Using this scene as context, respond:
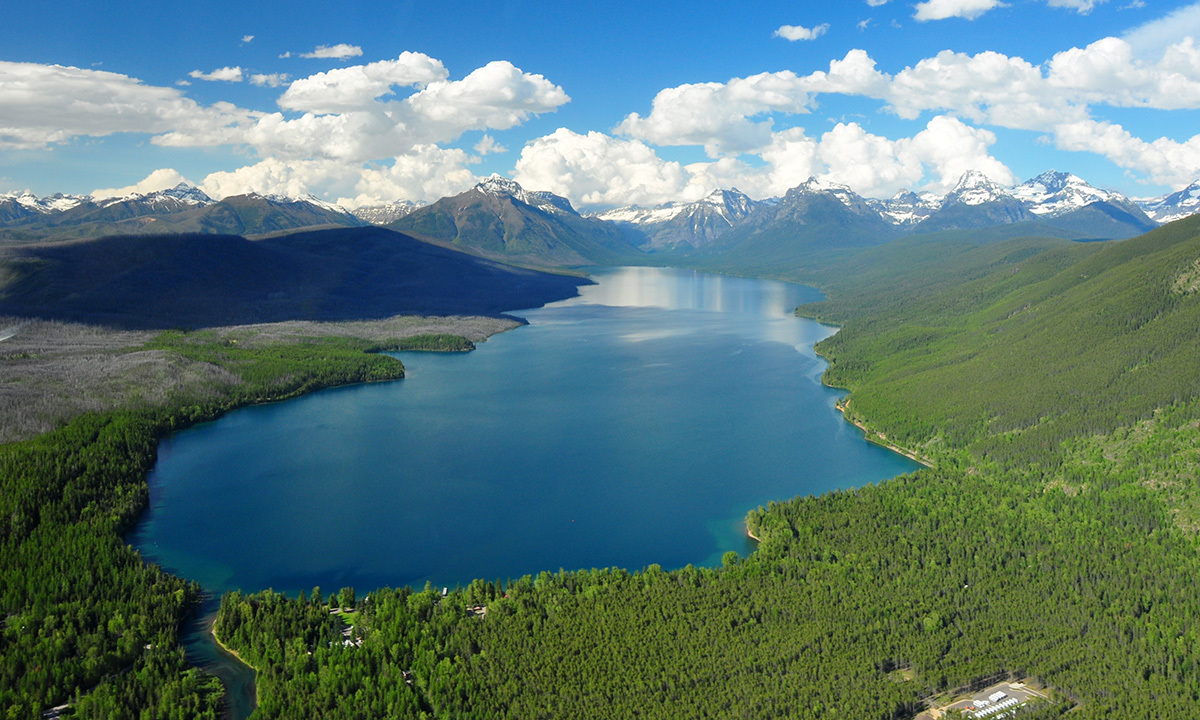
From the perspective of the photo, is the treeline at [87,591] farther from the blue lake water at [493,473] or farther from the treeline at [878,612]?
the treeline at [878,612]

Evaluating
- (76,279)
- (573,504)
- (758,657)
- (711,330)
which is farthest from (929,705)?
(76,279)

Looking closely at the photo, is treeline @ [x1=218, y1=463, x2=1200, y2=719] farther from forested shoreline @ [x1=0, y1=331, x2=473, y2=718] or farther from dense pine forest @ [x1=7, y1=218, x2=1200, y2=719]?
forested shoreline @ [x1=0, y1=331, x2=473, y2=718]

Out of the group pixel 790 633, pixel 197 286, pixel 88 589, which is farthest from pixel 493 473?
pixel 197 286

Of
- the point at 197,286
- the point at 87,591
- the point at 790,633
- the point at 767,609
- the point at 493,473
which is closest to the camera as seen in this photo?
the point at 790,633

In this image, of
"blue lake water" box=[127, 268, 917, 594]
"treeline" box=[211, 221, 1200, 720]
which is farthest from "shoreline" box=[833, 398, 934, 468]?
"treeline" box=[211, 221, 1200, 720]

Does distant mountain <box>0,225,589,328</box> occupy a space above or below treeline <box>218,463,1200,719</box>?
above

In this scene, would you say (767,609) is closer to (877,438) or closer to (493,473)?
(493,473)
